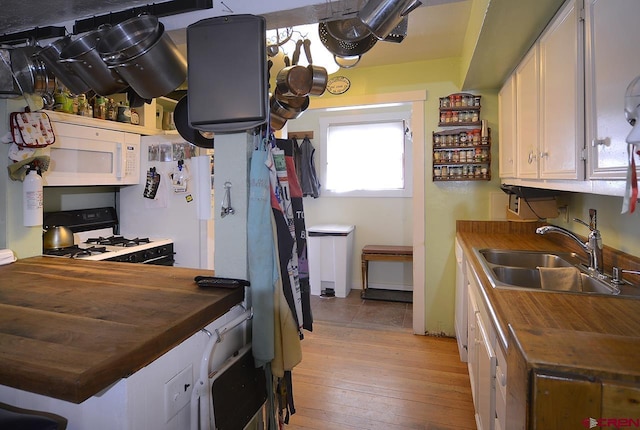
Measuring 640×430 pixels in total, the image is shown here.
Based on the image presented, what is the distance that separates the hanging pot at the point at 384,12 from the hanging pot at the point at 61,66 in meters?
1.24

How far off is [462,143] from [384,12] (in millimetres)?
1977

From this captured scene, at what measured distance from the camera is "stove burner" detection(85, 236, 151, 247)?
278cm

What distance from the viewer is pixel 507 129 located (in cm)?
252

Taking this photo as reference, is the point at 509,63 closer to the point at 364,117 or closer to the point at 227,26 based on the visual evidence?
the point at 227,26

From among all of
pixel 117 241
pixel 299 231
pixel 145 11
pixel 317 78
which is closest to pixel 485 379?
pixel 299 231

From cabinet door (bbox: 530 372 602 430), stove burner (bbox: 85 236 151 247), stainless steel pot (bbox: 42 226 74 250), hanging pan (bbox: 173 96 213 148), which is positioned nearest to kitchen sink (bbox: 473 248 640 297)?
cabinet door (bbox: 530 372 602 430)

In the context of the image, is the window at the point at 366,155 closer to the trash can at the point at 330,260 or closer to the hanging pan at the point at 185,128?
the trash can at the point at 330,260

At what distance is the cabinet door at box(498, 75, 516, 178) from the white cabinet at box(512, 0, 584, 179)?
23 cm

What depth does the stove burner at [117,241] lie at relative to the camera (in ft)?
9.11

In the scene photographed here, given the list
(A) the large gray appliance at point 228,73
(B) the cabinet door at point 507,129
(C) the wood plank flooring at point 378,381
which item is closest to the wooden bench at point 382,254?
(C) the wood plank flooring at point 378,381

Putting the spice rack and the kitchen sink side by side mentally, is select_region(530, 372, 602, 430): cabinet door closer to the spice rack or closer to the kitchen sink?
the kitchen sink

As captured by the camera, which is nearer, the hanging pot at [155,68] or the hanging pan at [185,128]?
the hanging pot at [155,68]

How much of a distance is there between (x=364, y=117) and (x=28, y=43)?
3.43 m

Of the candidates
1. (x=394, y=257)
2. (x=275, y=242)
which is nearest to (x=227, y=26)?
(x=275, y=242)
